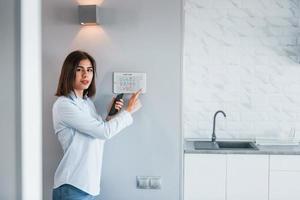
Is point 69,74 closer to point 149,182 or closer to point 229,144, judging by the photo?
point 149,182

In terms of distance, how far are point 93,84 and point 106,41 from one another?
0.35 metres

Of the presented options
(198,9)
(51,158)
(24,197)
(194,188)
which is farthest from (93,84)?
(24,197)

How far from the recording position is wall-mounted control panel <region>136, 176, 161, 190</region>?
2.63 metres

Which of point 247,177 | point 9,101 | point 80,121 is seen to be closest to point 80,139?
point 80,121

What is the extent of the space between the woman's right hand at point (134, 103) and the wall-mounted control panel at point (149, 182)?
1.64ft

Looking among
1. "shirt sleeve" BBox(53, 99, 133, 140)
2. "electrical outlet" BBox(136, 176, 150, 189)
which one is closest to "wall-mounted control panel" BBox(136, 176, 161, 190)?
"electrical outlet" BBox(136, 176, 150, 189)

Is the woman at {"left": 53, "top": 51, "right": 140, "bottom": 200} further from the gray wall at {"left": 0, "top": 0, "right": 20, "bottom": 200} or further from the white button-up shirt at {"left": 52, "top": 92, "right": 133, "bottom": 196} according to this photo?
the gray wall at {"left": 0, "top": 0, "right": 20, "bottom": 200}

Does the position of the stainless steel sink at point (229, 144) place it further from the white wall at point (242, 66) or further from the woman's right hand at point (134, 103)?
the woman's right hand at point (134, 103)

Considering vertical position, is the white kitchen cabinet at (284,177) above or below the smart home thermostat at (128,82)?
below

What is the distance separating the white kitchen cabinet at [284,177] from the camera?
2.85 meters

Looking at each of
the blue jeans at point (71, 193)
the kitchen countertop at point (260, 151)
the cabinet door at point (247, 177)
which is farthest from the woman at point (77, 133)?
the cabinet door at point (247, 177)

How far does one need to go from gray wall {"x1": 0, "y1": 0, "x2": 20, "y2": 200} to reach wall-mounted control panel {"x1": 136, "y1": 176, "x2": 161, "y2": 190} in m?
2.14

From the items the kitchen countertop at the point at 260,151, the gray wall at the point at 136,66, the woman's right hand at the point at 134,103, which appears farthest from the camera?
the kitchen countertop at the point at 260,151

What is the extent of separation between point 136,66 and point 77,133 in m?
0.66
